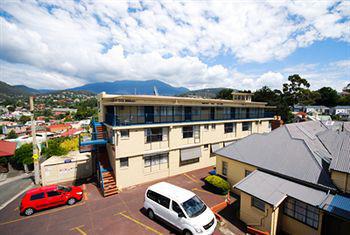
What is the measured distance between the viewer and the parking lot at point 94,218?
11055 mm

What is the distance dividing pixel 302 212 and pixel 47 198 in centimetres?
1802

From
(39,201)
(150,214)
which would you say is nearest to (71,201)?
(39,201)

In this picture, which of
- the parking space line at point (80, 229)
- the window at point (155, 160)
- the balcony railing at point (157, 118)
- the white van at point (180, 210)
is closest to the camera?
the white van at point (180, 210)

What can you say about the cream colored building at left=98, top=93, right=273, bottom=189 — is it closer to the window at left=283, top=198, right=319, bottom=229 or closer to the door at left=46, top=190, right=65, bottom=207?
the door at left=46, top=190, right=65, bottom=207

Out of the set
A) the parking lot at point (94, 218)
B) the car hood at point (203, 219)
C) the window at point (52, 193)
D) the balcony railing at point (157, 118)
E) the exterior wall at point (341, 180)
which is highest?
the balcony railing at point (157, 118)

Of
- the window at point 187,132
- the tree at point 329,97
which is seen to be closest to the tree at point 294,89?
the tree at point 329,97

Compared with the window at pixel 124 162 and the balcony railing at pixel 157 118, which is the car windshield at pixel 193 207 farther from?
the balcony railing at pixel 157 118

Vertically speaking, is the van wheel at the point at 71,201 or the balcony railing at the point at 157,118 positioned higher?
the balcony railing at the point at 157,118

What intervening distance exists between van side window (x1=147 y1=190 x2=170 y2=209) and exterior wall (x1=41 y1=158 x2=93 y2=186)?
38.4 ft

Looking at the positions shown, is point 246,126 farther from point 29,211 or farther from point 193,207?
point 29,211

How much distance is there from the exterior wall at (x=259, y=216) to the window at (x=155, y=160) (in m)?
9.52

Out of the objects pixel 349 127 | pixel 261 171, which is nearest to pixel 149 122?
pixel 261 171

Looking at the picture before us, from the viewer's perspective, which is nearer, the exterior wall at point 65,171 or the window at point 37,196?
the window at point 37,196

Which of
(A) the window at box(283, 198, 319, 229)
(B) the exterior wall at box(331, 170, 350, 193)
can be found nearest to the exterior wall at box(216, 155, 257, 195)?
(A) the window at box(283, 198, 319, 229)
